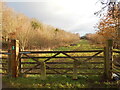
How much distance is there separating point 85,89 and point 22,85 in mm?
2543

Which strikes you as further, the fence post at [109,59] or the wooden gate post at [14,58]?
the wooden gate post at [14,58]

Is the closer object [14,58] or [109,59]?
[109,59]

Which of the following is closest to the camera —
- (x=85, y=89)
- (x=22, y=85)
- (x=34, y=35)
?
(x=85, y=89)

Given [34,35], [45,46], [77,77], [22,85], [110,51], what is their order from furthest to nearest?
[45,46], [34,35], [77,77], [110,51], [22,85]

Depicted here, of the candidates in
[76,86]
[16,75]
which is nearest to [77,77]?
[76,86]

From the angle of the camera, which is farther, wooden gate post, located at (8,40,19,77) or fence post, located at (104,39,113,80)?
wooden gate post, located at (8,40,19,77)

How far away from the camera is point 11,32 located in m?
24.3

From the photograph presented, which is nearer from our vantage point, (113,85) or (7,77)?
(113,85)

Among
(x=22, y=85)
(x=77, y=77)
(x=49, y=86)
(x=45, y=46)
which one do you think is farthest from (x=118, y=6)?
(x=45, y=46)

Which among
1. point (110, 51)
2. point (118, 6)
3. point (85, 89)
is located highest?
point (118, 6)

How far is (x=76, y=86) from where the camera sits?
4059mm

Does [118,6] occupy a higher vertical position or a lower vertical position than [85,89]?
higher

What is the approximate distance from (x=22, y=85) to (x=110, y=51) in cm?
409

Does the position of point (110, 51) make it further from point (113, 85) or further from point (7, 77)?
point (7, 77)
